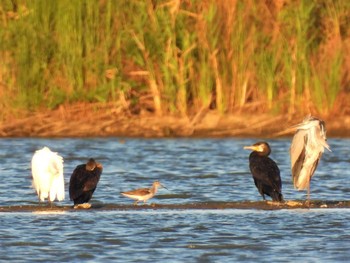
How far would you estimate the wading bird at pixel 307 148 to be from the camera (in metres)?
12.8

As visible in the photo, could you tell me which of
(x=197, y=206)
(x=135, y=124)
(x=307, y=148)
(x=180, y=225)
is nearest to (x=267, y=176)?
(x=307, y=148)

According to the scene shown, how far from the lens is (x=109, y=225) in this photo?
11.7 m

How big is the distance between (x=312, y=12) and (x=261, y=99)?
162cm

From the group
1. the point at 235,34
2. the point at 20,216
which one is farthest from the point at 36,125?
the point at 20,216

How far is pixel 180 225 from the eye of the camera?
11680 mm

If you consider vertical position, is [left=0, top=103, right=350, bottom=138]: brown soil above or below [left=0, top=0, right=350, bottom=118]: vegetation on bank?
below

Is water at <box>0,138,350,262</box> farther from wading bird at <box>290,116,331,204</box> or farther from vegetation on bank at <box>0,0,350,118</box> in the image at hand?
vegetation on bank at <box>0,0,350,118</box>

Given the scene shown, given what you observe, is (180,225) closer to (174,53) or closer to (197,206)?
(197,206)

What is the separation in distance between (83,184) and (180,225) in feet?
4.32

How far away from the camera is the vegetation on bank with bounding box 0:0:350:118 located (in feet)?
66.5

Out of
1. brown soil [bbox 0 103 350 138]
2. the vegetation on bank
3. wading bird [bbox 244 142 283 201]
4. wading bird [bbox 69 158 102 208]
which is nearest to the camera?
wading bird [bbox 69 158 102 208]

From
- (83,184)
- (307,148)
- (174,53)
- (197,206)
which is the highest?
(174,53)

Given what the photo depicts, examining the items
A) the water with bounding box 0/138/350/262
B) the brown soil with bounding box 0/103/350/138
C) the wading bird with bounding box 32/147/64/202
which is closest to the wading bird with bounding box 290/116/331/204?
the water with bounding box 0/138/350/262

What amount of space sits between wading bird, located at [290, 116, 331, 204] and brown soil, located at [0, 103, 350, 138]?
7601 millimetres
